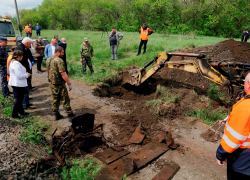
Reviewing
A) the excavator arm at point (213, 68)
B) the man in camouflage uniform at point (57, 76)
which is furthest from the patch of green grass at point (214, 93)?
the man in camouflage uniform at point (57, 76)

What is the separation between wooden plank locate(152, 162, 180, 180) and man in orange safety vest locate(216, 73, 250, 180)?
1318 millimetres

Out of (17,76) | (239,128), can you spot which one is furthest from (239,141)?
(17,76)

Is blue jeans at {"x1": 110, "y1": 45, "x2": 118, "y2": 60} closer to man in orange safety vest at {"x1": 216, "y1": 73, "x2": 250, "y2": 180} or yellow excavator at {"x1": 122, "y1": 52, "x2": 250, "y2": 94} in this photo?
yellow excavator at {"x1": 122, "y1": 52, "x2": 250, "y2": 94}

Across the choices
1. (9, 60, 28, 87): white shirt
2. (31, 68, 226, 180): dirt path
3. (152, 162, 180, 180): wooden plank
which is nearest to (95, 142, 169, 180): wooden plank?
(31, 68, 226, 180): dirt path

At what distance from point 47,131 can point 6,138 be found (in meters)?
1.02

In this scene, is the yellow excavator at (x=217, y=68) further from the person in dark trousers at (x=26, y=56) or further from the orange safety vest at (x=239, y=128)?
the person in dark trousers at (x=26, y=56)

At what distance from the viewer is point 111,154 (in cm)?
390

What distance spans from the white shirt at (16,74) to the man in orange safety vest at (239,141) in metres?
4.92

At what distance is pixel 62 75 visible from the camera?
5.02m

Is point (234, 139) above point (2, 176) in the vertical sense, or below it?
above

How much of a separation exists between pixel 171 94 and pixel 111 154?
3.40 metres

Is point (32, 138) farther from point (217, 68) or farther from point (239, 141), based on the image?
point (217, 68)

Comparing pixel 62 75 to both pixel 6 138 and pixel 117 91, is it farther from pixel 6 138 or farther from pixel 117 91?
pixel 117 91

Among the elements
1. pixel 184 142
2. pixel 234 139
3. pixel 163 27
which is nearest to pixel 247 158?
pixel 234 139
